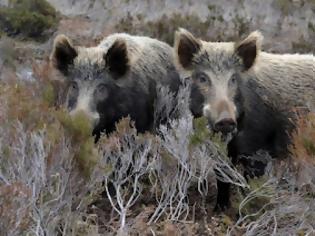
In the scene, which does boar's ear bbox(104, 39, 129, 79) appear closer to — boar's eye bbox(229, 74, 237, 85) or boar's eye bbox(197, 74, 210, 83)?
boar's eye bbox(197, 74, 210, 83)

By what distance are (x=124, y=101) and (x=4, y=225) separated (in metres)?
3.33

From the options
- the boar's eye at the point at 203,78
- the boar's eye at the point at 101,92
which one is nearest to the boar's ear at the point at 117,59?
the boar's eye at the point at 101,92

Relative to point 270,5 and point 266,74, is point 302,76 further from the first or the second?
point 270,5

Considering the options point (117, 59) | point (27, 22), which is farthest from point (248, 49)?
point (27, 22)

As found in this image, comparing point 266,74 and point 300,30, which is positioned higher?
point 266,74

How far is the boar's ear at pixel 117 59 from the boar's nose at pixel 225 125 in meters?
1.68

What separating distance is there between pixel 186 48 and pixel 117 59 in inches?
28.3

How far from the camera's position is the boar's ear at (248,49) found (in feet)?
22.9

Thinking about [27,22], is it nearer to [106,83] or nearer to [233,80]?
[106,83]

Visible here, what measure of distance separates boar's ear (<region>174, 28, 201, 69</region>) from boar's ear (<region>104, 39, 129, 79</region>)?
0.52 meters

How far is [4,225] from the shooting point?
13.6 ft

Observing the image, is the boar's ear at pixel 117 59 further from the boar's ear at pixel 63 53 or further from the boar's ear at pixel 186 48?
the boar's ear at pixel 186 48

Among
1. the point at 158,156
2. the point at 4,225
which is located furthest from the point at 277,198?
the point at 4,225

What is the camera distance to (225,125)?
19.5ft
